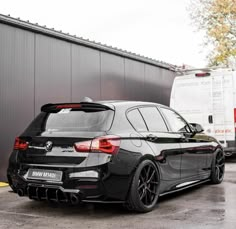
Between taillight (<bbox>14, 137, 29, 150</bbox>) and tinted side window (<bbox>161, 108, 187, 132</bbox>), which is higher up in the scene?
tinted side window (<bbox>161, 108, 187, 132</bbox>)

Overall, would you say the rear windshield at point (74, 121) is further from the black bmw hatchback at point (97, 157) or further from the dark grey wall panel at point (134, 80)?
the dark grey wall panel at point (134, 80)

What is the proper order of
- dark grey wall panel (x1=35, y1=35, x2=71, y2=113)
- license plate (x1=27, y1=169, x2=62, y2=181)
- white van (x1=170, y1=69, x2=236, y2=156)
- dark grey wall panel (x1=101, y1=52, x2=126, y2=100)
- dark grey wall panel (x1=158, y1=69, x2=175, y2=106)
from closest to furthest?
license plate (x1=27, y1=169, x2=62, y2=181) → dark grey wall panel (x1=35, y1=35, x2=71, y2=113) → white van (x1=170, y1=69, x2=236, y2=156) → dark grey wall panel (x1=101, y1=52, x2=126, y2=100) → dark grey wall panel (x1=158, y1=69, x2=175, y2=106)

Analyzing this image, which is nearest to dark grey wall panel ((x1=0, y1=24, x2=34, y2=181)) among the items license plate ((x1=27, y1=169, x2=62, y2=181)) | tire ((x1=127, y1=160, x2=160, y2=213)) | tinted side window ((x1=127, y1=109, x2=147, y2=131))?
license plate ((x1=27, y1=169, x2=62, y2=181))

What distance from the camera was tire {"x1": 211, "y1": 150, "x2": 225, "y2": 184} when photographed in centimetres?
763

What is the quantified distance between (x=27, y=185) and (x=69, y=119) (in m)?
1.00

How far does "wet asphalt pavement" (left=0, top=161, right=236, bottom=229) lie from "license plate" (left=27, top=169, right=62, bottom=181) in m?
0.51

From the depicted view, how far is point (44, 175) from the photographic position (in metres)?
5.11

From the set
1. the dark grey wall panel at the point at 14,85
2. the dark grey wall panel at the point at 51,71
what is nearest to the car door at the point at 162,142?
the dark grey wall panel at the point at 14,85

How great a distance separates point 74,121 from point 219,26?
1807 centimetres

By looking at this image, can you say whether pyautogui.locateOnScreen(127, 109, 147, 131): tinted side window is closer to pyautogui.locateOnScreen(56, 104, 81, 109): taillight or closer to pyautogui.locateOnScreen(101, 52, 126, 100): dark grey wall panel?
pyautogui.locateOnScreen(56, 104, 81, 109): taillight

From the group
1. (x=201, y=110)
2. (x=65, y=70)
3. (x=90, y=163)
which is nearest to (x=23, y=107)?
(x=65, y=70)

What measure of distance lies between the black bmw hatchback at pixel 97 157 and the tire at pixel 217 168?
162cm

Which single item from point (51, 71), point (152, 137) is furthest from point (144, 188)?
point (51, 71)

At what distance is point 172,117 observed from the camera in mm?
6727
